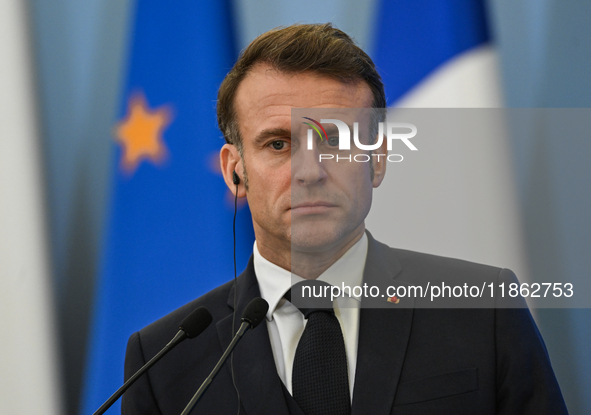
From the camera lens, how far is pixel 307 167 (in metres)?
1.49

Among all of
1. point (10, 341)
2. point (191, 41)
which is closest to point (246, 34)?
point (191, 41)

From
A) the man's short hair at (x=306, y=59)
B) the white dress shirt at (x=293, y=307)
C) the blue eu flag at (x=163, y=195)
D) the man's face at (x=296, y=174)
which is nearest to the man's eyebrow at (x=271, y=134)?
the man's face at (x=296, y=174)

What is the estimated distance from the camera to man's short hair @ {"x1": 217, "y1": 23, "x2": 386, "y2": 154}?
1.55 metres

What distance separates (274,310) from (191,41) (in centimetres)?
118

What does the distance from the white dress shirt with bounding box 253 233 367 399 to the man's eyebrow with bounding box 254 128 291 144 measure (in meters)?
0.37

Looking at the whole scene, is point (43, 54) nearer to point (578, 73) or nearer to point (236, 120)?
point (236, 120)

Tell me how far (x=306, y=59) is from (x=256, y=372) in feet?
2.96

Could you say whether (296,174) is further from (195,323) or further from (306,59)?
(195,323)

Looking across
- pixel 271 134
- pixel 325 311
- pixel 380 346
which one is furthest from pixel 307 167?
pixel 380 346

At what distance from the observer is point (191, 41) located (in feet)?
6.88

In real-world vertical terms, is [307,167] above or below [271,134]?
below

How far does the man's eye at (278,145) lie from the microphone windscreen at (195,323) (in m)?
0.56

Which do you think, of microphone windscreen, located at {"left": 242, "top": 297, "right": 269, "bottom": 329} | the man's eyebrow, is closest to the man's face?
the man's eyebrow

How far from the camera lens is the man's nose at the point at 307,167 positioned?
1.47 meters
